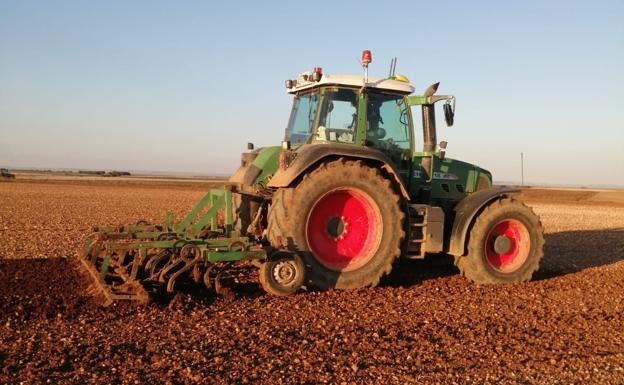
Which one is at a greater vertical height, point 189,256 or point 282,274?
point 189,256

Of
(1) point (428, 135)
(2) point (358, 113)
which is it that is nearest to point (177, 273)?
(2) point (358, 113)

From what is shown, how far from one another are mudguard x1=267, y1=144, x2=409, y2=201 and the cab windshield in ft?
2.58

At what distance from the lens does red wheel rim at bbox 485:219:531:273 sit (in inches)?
306

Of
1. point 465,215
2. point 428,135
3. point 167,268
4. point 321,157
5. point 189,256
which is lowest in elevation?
point 167,268

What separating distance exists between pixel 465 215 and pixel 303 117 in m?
2.64

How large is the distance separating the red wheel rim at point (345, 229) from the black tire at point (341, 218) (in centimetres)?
2

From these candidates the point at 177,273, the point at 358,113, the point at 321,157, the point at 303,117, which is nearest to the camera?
the point at 177,273

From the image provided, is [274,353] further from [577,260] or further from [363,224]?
[577,260]

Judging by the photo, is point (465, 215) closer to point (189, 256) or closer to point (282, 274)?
point (282, 274)

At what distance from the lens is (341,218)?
700 cm

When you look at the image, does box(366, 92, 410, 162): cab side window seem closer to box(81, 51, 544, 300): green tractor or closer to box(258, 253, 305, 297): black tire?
box(81, 51, 544, 300): green tractor

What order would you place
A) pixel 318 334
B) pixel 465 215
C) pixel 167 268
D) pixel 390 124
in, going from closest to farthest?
pixel 318 334 → pixel 167 268 → pixel 465 215 → pixel 390 124

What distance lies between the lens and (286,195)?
6.71 meters

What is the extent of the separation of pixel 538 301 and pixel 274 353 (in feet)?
12.3
